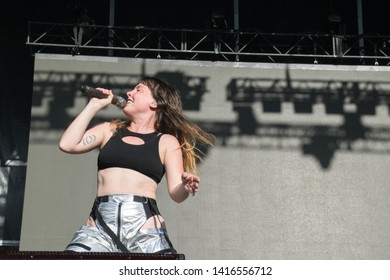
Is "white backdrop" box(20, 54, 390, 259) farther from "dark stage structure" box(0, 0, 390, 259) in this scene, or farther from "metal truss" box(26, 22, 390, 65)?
"metal truss" box(26, 22, 390, 65)

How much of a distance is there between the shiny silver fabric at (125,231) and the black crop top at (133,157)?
0.16 meters

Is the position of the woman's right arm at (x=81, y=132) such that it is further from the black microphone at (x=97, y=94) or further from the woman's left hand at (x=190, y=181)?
the woman's left hand at (x=190, y=181)

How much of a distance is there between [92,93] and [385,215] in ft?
22.9

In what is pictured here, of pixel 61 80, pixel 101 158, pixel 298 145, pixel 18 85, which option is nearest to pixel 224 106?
pixel 298 145

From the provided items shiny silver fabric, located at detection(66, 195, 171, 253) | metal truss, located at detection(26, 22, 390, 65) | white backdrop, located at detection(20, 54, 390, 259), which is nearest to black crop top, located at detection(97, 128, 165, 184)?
shiny silver fabric, located at detection(66, 195, 171, 253)

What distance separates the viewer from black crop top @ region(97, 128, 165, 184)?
3.11 meters

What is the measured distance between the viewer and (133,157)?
3115 millimetres

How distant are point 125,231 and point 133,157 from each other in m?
0.36

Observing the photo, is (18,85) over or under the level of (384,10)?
under

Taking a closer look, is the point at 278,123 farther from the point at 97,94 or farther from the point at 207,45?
the point at 97,94

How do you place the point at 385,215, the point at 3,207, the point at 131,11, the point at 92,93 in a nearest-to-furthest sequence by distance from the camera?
the point at 92,93 → the point at 385,215 → the point at 3,207 → the point at 131,11

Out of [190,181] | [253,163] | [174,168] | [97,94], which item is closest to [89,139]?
[97,94]

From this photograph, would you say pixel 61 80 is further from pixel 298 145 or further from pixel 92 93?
pixel 92 93

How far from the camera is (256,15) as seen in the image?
11352mm
